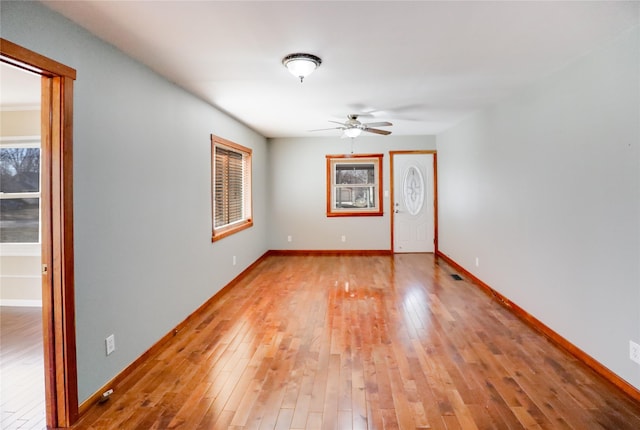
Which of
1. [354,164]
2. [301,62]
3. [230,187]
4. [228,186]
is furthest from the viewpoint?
[354,164]

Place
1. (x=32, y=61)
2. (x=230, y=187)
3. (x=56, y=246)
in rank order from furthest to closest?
(x=230, y=187) → (x=56, y=246) → (x=32, y=61)

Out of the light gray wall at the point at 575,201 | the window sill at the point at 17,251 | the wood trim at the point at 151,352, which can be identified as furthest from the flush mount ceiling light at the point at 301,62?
the window sill at the point at 17,251

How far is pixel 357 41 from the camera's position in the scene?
8.25ft

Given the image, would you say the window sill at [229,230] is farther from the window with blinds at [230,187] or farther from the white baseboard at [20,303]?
the white baseboard at [20,303]

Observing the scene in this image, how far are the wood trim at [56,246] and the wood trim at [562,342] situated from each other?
3433mm

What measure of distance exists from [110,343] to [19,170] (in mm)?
3198

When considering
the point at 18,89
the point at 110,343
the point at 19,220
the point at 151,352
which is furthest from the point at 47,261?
the point at 19,220

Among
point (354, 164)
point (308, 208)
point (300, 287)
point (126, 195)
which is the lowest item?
point (300, 287)

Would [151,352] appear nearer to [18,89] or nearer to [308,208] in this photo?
[18,89]

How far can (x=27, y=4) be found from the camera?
73.4 inches

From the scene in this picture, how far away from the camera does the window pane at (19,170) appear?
4324mm

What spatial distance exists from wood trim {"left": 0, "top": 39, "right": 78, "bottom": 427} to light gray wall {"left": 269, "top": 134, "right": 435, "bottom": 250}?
538 cm

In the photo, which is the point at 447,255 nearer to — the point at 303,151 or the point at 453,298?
the point at 453,298

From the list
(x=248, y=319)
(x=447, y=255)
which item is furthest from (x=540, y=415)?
(x=447, y=255)
